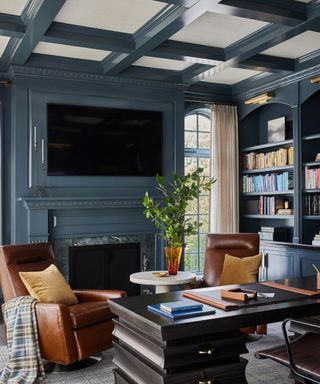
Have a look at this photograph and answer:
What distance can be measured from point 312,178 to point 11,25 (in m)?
3.67

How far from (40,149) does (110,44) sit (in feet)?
4.90

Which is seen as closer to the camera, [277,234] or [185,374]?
[185,374]

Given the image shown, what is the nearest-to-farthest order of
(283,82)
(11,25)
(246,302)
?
(246,302)
(11,25)
(283,82)

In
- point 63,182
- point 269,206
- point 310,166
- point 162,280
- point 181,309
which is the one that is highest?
point 310,166

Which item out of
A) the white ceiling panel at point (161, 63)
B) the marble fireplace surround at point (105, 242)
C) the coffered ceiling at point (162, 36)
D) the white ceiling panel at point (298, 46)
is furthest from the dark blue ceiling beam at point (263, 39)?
the marble fireplace surround at point (105, 242)

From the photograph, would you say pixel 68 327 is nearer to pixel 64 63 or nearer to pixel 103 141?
pixel 103 141

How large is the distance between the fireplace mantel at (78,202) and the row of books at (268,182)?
5.79 feet

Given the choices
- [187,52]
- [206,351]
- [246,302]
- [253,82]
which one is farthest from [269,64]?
[206,351]

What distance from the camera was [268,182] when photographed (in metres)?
6.23

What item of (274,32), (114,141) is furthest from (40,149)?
(274,32)

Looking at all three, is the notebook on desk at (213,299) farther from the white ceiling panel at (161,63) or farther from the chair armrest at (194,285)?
the white ceiling panel at (161,63)

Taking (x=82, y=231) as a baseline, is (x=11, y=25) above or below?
above

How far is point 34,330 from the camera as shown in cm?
338

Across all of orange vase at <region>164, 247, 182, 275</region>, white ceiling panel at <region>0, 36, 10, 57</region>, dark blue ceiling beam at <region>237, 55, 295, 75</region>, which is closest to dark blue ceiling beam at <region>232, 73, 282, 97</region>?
dark blue ceiling beam at <region>237, 55, 295, 75</region>
